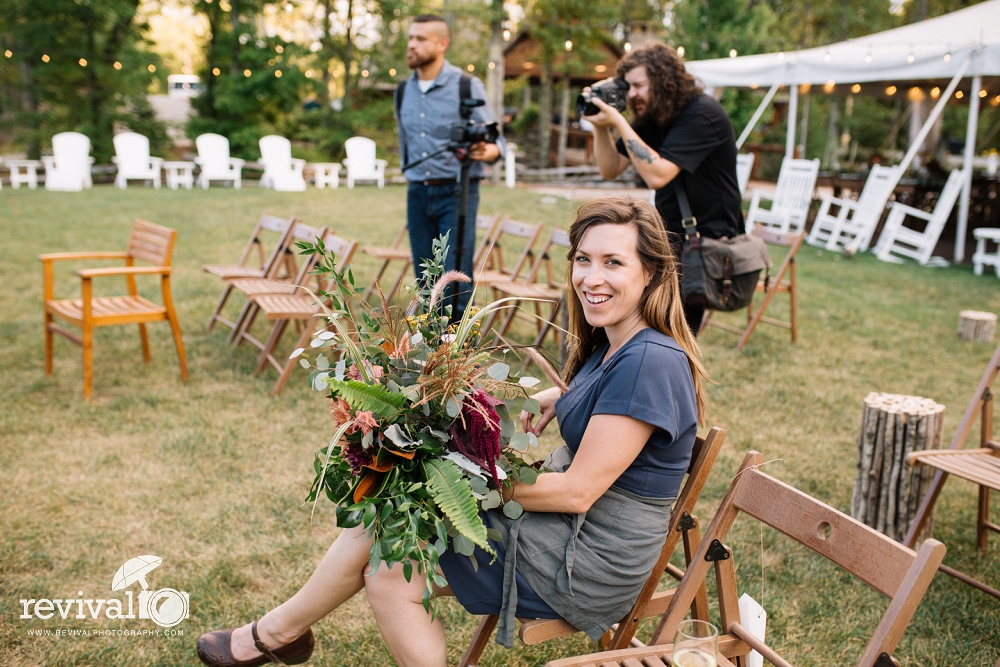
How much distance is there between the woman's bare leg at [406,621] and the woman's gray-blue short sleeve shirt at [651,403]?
0.57 meters

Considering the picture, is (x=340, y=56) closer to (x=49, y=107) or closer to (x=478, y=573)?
(x=49, y=107)

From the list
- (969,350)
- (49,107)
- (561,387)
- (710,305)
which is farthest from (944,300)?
(49,107)

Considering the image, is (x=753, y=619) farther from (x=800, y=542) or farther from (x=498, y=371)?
(x=498, y=371)

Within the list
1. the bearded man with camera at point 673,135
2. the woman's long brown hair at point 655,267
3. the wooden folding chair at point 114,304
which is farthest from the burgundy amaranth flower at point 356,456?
the wooden folding chair at point 114,304

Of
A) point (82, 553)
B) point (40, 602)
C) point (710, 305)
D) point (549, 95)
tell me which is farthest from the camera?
point (549, 95)

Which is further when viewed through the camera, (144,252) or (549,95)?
(549,95)

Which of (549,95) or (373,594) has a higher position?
(549,95)

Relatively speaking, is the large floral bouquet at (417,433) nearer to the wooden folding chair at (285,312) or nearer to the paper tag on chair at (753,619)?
the paper tag on chair at (753,619)

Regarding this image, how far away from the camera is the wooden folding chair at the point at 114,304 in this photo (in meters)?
4.56

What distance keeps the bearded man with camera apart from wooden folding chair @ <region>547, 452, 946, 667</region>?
1574mm

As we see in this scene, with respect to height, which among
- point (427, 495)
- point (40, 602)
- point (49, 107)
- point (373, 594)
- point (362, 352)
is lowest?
point (40, 602)

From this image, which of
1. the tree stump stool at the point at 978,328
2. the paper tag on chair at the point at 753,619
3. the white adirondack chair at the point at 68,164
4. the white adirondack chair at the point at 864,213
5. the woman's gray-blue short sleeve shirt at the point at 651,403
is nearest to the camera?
the woman's gray-blue short sleeve shirt at the point at 651,403

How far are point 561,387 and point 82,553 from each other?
2157 millimetres

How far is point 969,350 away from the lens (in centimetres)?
630
